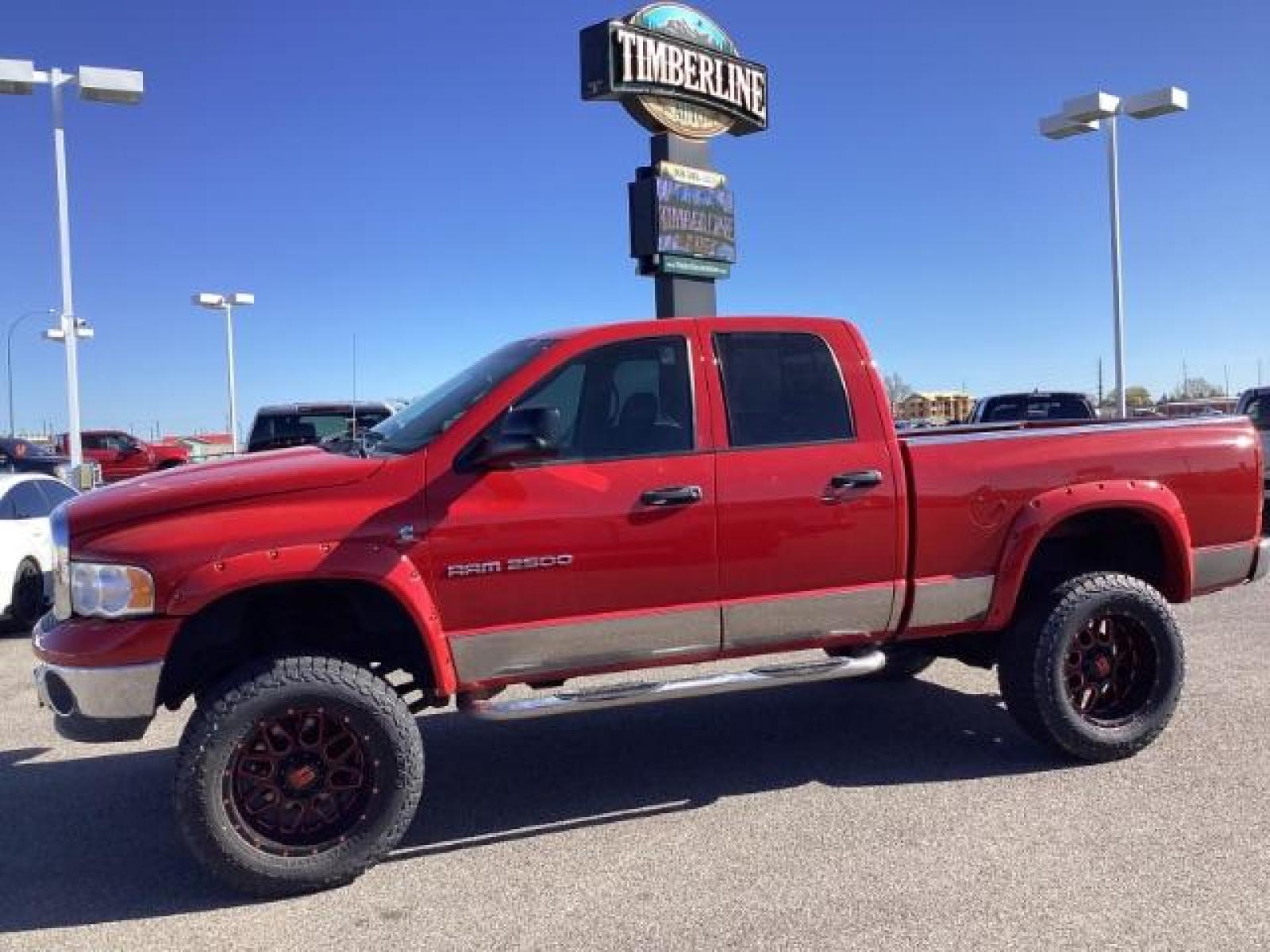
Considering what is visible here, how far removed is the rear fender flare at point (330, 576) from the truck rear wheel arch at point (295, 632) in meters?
0.08

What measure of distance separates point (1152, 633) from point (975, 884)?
2053 millimetres

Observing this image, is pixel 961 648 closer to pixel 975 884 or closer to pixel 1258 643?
pixel 975 884

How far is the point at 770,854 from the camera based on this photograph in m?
4.29

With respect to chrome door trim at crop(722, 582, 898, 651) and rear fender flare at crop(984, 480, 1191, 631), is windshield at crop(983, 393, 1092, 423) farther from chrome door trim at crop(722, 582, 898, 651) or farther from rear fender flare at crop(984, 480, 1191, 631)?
chrome door trim at crop(722, 582, 898, 651)

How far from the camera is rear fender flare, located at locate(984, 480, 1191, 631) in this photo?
5.11 m

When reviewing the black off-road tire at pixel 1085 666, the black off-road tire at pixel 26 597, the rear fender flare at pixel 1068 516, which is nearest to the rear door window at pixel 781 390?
the rear fender flare at pixel 1068 516

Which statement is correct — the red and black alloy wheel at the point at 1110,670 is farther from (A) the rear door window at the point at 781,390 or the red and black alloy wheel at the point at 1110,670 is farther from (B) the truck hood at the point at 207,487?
(B) the truck hood at the point at 207,487

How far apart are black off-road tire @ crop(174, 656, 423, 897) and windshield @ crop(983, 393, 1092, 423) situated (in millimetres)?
12950

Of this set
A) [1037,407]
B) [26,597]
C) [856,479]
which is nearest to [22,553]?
[26,597]

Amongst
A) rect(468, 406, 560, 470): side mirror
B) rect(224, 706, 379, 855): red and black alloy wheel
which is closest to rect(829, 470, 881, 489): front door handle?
rect(468, 406, 560, 470): side mirror

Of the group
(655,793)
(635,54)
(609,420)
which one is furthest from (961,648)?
(635,54)

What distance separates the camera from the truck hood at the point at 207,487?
4.08 m

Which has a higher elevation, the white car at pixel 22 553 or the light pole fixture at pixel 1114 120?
the light pole fixture at pixel 1114 120

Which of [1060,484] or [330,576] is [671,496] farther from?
[1060,484]
